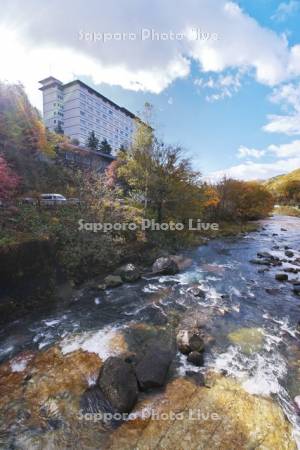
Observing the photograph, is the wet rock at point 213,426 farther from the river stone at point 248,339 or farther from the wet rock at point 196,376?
the river stone at point 248,339

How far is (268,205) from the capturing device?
4316 cm

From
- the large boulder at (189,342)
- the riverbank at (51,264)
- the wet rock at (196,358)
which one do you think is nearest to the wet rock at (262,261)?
the riverbank at (51,264)

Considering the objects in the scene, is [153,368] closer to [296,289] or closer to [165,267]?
[165,267]

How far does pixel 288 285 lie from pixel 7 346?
40.7 feet

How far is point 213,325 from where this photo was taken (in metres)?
7.96

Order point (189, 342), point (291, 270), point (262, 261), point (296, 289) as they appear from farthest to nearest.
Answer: point (262, 261), point (291, 270), point (296, 289), point (189, 342)

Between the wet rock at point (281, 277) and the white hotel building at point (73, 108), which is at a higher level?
the white hotel building at point (73, 108)

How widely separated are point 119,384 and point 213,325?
416 centimetres

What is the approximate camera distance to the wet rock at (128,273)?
1172cm

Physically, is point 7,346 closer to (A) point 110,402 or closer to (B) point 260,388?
(A) point 110,402

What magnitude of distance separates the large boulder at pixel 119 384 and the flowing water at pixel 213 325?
515mm

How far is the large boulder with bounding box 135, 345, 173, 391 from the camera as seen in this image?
17.2ft

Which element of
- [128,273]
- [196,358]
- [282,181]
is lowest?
[196,358]

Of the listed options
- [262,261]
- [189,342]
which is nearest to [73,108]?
[262,261]
